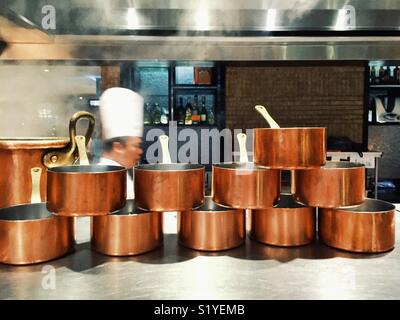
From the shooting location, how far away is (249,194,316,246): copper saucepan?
936mm

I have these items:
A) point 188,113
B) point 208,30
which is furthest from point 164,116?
point 208,30

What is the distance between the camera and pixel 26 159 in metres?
0.96

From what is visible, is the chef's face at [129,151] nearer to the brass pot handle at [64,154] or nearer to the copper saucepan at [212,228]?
the brass pot handle at [64,154]

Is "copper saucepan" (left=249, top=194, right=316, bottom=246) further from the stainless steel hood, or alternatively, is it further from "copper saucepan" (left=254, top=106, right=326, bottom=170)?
the stainless steel hood

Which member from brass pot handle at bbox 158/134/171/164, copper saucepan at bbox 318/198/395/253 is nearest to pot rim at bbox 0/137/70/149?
brass pot handle at bbox 158/134/171/164

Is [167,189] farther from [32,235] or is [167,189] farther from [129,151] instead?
[129,151]

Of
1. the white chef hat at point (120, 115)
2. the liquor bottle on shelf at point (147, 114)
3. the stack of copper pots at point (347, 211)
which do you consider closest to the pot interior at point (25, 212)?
the stack of copper pots at point (347, 211)

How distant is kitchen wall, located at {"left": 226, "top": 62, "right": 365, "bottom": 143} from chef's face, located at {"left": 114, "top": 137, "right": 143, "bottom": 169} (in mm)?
2401

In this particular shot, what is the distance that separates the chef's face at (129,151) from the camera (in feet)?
6.22

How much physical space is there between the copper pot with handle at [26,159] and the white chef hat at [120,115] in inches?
38.6

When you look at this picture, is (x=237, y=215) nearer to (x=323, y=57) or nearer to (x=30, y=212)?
(x=30, y=212)

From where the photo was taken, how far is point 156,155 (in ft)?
13.3

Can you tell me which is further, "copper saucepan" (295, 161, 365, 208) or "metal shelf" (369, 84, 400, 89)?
"metal shelf" (369, 84, 400, 89)

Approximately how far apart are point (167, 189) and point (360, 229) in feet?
1.56
